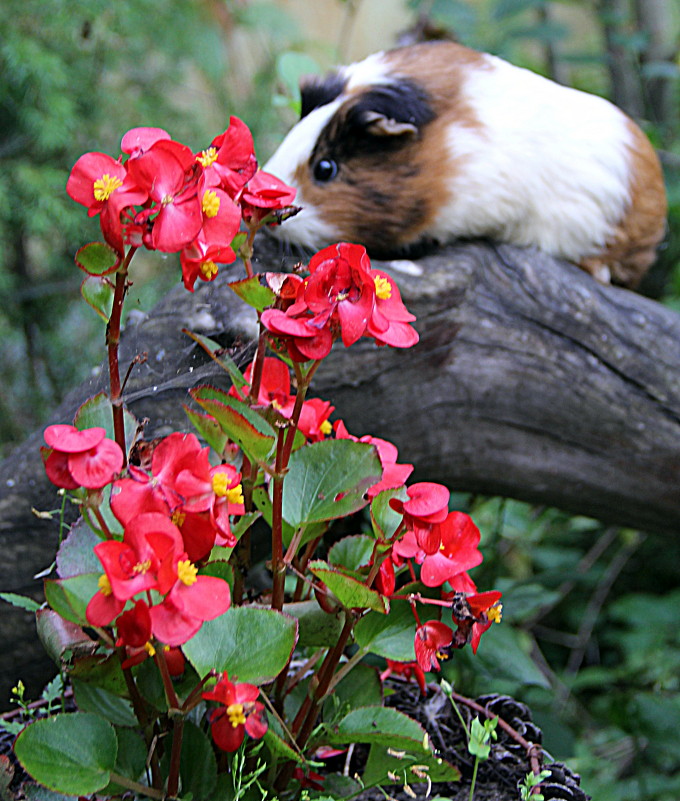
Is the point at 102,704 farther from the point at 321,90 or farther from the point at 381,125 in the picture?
the point at 321,90

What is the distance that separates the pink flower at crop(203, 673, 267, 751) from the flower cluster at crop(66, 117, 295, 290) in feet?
0.78

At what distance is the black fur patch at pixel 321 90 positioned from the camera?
1.19 metres

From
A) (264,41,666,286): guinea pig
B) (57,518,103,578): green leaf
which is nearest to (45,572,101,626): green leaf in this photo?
(57,518,103,578): green leaf

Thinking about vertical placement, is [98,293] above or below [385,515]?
above

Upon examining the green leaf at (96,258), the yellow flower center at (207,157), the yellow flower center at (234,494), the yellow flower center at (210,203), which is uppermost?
the yellow flower center at (207,157)

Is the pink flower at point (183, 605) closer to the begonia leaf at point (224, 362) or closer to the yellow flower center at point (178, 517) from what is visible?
the yellow flower center at point (178, 517)

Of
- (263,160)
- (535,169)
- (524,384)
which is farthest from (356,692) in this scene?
(263,160)

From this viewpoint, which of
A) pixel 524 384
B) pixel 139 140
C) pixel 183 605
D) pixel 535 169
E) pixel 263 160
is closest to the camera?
pixel 183 605

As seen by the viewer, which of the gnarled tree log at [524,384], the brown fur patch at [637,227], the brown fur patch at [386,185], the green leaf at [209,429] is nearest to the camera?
the green leaf at [209,429]

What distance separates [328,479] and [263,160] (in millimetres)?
1710

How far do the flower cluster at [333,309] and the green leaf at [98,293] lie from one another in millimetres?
114

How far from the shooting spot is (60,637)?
45cm

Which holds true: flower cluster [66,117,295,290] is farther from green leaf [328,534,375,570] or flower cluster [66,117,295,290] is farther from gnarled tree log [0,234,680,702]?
gnarled tree log [0,234,680,702]

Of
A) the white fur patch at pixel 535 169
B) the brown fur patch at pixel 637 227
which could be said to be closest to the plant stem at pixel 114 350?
the white fur patch at pixel 535 169
